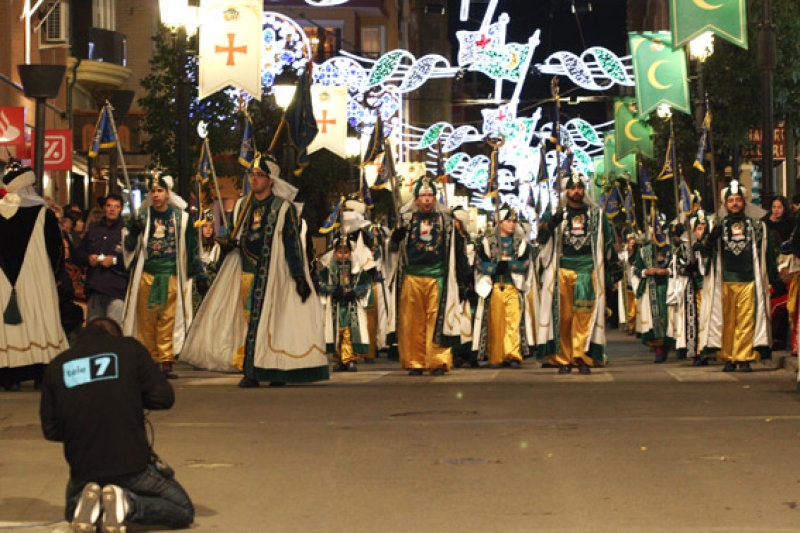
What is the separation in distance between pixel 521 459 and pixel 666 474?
1.06 m

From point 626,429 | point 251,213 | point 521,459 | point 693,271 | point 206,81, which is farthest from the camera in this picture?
point 206,81

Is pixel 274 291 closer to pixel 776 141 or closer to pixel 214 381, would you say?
pixel 214 381

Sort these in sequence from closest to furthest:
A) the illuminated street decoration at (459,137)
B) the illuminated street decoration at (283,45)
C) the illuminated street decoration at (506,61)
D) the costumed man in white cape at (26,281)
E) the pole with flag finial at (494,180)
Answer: the costumed man in white cape at (26,281)
the pole with flag finial at (494,180)
the illuminated street decoration at (506,61)
the illuminated street decoration at (283,45)
the illuminated street decoration at (459,137)

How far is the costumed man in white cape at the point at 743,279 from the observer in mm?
17797

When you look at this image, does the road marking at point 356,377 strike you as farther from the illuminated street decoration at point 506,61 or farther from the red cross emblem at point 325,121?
the illuminated street decoration at point 506,61

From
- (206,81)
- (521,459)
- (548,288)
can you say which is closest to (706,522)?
(521,459)

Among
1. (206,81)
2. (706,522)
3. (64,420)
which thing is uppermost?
(206,81)

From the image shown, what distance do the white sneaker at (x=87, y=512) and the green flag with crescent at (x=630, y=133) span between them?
2697 centimetres

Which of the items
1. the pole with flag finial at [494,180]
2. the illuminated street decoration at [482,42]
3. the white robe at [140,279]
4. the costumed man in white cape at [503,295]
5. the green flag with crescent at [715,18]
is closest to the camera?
the white robe at [140,279]

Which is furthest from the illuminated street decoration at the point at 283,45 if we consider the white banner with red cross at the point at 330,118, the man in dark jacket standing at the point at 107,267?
the man in dark jacket standing at the point at 107,267

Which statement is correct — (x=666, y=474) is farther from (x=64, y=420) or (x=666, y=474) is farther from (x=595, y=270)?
(x=595, y=270)

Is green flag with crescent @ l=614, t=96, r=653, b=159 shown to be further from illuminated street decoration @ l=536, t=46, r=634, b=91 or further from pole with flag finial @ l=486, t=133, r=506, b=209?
pole with flag finial @ l=486, t=133, r=506, b=209

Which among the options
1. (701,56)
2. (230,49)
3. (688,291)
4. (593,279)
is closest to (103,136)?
(230,49)

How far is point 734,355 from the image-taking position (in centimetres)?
1784
